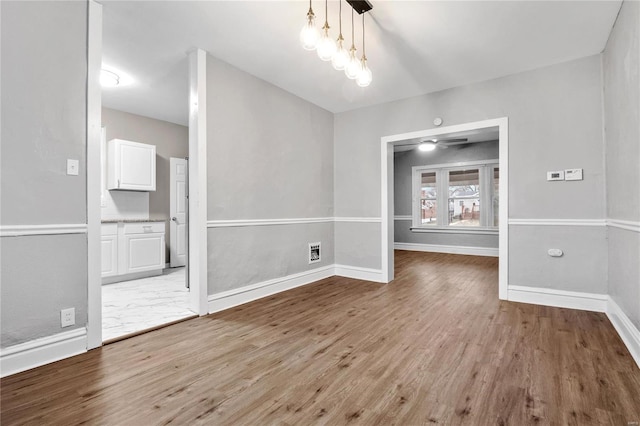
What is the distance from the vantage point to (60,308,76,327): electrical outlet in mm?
2072

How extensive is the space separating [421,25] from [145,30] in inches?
93.5

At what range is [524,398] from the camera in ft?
5.33

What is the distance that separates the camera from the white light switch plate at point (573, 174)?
121 inches

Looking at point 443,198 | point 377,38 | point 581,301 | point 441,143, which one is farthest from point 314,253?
point 443,198

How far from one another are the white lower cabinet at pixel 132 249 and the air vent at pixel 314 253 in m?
2.39

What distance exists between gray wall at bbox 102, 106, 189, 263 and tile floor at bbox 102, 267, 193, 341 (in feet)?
4.44

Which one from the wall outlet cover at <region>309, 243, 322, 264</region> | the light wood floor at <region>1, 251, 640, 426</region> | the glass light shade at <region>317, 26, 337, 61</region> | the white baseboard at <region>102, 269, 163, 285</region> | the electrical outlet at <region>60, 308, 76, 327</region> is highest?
the glass light shade at <region>317, 26, 337, 61</region>

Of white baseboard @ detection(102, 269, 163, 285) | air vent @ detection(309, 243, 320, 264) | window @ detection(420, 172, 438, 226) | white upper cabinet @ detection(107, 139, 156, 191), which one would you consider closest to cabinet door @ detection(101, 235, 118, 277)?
white baseboard @ detection(102, 269, 163, 285)

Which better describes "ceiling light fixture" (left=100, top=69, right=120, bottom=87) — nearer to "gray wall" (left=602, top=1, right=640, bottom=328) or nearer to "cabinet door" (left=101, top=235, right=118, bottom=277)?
"cabinet door" (left=101, top=235, right=118, bottom=277)

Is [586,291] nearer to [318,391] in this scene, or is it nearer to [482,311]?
[482,311]

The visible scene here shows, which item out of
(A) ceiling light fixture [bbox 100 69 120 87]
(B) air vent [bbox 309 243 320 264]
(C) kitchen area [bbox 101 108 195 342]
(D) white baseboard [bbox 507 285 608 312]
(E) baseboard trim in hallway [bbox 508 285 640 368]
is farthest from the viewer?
(B) air vent [bbox 309 243 320 264]

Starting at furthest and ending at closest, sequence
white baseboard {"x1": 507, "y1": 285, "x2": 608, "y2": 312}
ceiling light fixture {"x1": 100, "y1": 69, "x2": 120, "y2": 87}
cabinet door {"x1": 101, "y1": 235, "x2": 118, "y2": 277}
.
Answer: cabinet door {"x1": 101, "y1": 235, "x2": 118, "y2": 277}, ceiling light fixture {"x1": 100, "y1": 69, "x2": 120, "y2": 87}, white baseboard {"x1": 507, "y1": 285, "x2": 608, "y2": 312}

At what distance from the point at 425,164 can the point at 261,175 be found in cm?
544

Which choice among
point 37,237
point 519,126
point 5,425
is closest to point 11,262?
point 37,237
